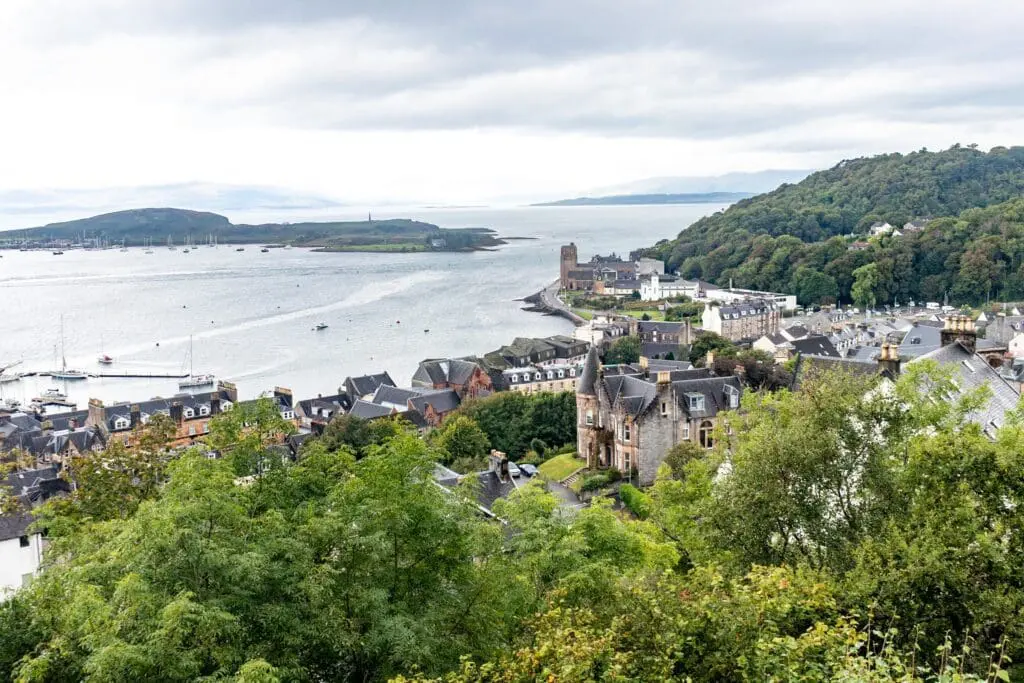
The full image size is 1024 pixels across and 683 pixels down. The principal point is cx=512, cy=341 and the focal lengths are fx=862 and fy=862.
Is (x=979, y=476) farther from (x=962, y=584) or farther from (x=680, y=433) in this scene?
(x=680, y=433)

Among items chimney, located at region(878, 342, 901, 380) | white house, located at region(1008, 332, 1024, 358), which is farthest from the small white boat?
white house, located at region(1008, 332, 1024, 358)

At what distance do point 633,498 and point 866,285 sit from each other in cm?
9582

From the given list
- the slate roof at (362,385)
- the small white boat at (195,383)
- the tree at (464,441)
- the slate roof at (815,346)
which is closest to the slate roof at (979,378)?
the tree at (464,441)

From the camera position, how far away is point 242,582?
11188 millimetres

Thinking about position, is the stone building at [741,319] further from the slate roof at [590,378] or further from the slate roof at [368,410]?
the slate roof at [590,378]

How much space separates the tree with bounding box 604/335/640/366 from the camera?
79.8 metres

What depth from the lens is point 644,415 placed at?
3816 centimetres

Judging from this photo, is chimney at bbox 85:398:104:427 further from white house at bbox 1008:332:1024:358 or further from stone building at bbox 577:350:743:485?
white house at bbox 1008:332:1024:358

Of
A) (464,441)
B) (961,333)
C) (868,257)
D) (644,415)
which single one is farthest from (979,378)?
(868,257)

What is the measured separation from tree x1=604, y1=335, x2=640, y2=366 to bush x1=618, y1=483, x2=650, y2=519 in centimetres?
4301

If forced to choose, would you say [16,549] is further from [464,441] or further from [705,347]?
[705,347]

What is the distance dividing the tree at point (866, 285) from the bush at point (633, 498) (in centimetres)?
9390

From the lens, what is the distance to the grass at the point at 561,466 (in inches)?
1590

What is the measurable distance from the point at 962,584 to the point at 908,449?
358 cm
